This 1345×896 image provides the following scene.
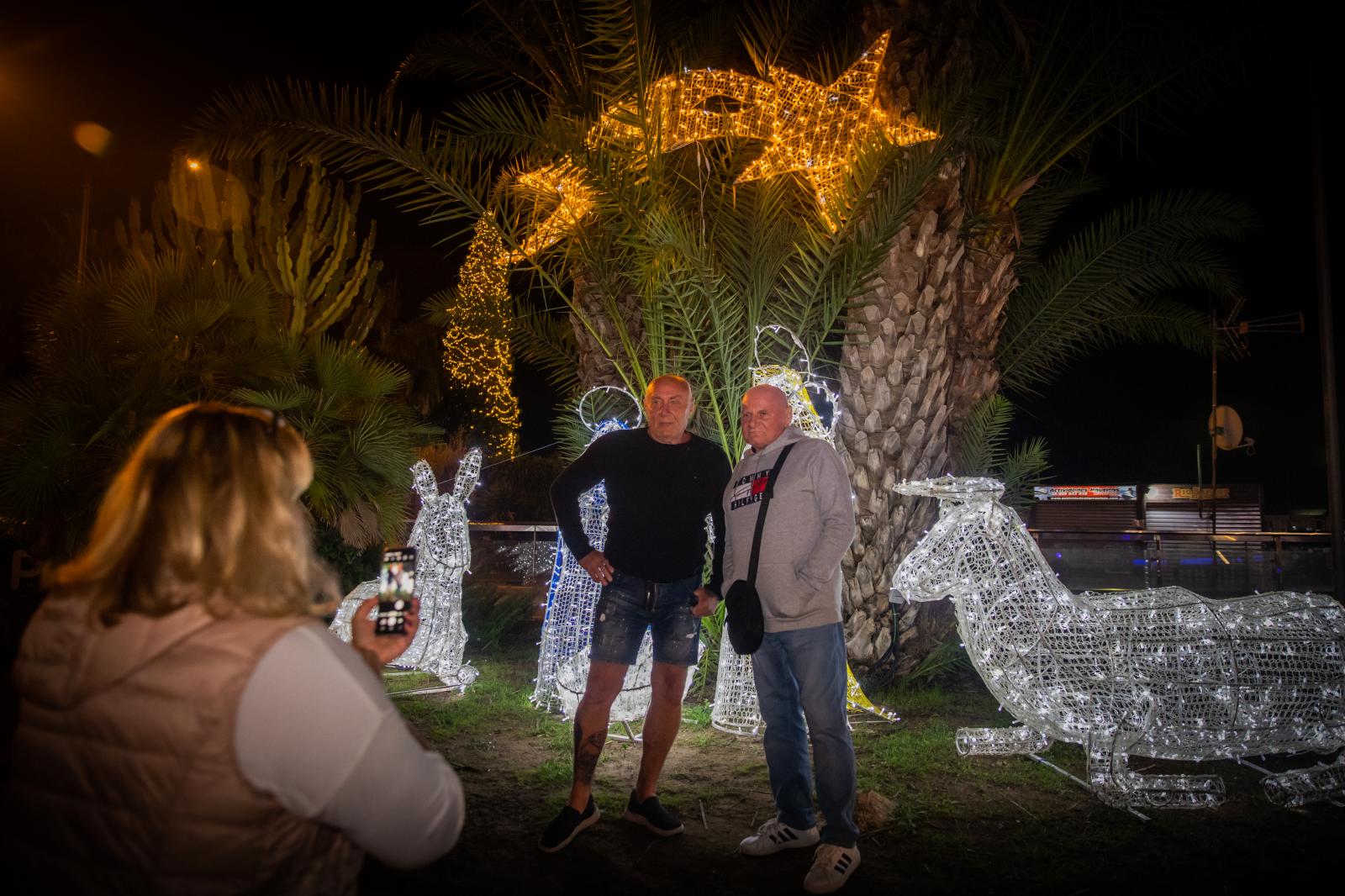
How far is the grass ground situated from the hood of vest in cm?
96

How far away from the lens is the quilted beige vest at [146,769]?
115 cm

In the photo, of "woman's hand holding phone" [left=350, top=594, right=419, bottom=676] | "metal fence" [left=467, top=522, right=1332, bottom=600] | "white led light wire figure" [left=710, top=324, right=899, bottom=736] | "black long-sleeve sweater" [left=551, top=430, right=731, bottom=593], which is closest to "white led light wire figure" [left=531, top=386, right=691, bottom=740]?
"white led light wire figure" [left=710, top=324, right=899, bottom=736]

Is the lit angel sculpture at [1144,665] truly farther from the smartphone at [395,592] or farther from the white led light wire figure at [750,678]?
the smartphone at [395,592]

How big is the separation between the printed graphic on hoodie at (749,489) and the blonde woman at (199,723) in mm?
2190

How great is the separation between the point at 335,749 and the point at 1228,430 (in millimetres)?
16894

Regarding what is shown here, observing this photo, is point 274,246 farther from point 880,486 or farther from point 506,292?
point 880,486

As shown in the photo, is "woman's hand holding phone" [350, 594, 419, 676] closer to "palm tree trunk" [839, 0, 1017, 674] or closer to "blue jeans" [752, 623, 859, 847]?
"blue jeans" [752, 623, 859, 847]

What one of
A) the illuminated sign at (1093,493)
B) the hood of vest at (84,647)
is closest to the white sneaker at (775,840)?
the hood of vest at (84,647)

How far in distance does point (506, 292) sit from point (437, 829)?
694 centimetres

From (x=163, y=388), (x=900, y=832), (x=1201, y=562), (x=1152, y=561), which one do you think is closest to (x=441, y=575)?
(x=163, y=388)

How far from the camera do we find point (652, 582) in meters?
3.48

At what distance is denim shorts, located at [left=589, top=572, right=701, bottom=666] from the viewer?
3.45 m

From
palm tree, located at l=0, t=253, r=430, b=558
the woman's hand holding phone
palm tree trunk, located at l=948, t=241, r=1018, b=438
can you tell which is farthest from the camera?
palm tree trunk, located at l=948, t=241, r=1018, b=438

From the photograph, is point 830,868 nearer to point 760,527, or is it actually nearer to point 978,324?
point 760,527
